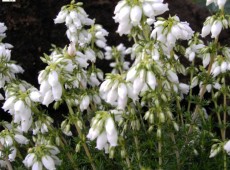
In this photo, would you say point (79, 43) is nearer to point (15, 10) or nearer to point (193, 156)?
point (193, 156)

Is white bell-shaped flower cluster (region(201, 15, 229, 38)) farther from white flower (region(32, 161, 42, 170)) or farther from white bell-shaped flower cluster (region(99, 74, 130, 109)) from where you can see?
white flower (region(32, 161, 42, 170))

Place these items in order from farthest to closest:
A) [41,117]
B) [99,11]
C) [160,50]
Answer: [99,11]
[41,117]
[160,50]

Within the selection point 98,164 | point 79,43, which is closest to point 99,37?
point 79,43

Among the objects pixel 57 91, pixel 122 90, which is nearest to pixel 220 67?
pixel 122 90

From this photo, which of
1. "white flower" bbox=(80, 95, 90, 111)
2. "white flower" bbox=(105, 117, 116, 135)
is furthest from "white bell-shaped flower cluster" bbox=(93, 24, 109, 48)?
"white flower" bbox=(105, 117, 116, 135)

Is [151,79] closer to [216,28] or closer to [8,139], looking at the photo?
[216,28]

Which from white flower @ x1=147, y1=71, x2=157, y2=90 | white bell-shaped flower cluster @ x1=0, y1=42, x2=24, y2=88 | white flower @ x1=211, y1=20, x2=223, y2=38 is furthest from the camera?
white bell-shaped flower cluster @ x1=0, y1=42, x2=24, y2=88

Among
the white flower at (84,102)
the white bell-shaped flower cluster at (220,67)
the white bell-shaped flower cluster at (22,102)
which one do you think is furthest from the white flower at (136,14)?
the white bell-shaped flower cluster at (220,67)

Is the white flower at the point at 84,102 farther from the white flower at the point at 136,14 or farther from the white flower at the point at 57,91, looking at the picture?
the white flower at the point at 136,14
